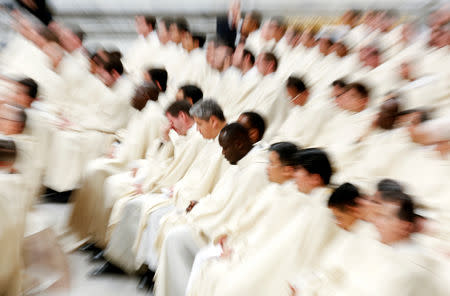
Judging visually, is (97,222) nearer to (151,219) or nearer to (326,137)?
(151,219)

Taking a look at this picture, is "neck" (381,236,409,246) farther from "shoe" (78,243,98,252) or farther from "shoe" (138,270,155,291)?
"shoe" (78,243,98,252)

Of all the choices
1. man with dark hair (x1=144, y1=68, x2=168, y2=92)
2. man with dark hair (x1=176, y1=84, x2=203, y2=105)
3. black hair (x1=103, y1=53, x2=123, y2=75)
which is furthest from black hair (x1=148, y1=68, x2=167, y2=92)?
black hair (x1=103, y1=53, x2=123, y2=75)

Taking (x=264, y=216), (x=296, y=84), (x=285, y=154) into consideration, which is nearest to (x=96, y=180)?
(x=264, y=216)

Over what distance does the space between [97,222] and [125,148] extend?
2.09ft

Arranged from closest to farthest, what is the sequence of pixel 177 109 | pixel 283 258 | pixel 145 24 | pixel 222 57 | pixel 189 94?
1. pixel 283 258
2. pixel 177 109
3. pixel 189 94
4. pixel 222 57
5. pixel 145 24

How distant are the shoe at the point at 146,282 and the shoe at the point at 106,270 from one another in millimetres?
173

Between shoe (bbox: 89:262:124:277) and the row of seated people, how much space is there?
0.06ft

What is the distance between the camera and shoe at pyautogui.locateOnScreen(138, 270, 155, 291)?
2107 millimetres

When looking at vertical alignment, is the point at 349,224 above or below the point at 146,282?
above

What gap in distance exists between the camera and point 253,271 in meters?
1.45

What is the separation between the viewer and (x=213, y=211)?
193 centimetres

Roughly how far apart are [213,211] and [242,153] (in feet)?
1.23

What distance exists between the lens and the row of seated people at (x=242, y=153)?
1471 mm

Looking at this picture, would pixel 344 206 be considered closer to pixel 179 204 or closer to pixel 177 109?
pixel 179 204
